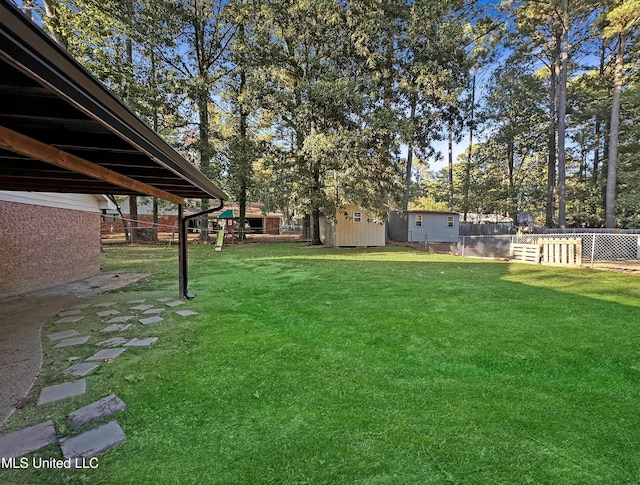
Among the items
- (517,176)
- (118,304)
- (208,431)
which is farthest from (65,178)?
(517,176)

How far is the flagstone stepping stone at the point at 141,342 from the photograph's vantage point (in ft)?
10.3

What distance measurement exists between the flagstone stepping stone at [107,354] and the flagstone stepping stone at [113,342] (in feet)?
0.48

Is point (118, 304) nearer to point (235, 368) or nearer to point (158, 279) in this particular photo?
point (158, 279)

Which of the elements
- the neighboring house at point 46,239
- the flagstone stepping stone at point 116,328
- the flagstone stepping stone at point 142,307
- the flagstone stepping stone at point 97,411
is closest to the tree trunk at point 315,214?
the neighboring house at point 46,239

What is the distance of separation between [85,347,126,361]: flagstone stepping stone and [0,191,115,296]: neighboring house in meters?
3.95

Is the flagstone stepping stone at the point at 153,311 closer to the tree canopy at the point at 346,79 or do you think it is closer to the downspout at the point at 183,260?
the downspout at the point at 183,260

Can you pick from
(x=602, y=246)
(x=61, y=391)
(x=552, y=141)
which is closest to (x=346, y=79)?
(x=602, y=246)

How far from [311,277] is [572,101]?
20807 mm

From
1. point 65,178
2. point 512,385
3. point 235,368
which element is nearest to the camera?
point 512,385

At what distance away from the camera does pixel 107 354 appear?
2932 mm

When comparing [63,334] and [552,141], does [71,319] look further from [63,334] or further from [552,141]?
[552,141]

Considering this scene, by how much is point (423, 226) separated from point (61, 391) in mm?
19361

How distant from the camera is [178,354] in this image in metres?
2.92

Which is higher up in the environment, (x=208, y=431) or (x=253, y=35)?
(x=253, y=35)
